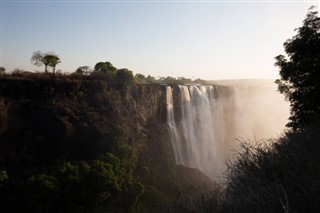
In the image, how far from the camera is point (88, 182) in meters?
27.5

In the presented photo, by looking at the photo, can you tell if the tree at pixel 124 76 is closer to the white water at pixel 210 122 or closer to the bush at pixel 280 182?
the white water at pixel 210 122

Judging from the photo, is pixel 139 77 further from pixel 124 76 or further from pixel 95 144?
pixel 95 144

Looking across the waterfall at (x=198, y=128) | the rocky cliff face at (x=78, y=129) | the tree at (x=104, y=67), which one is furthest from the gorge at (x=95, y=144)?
the tree at (x=104, y=67)

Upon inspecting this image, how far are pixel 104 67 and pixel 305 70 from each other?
1280 inches

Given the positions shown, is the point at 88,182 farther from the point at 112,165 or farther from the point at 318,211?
the point at 318,211

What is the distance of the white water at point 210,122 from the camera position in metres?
48.5

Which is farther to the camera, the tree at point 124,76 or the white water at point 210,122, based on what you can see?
the white water at point 210,122

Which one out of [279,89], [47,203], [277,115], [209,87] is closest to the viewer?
[279,89]

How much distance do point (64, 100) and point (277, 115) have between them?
223 feet

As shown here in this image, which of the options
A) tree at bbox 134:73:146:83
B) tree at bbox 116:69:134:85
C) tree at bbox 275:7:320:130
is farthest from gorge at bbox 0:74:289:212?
tree at bbox 275:7:320:130

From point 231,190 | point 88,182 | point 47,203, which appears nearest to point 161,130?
point 88,182

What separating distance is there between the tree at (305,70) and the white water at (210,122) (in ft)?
62.7

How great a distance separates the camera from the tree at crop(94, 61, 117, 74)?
4587 centimetres

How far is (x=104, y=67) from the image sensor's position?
1834 inches
